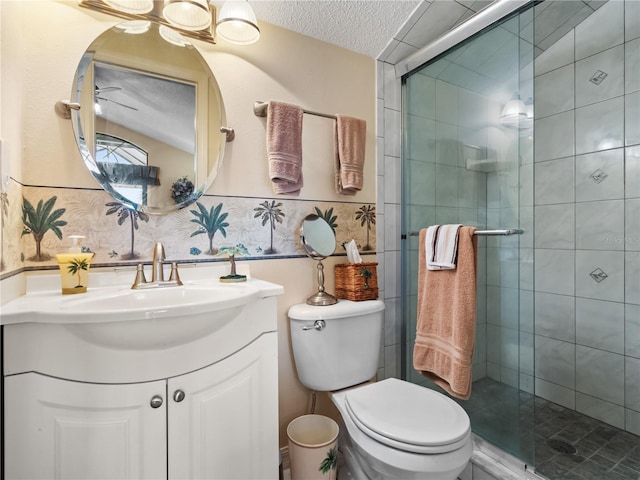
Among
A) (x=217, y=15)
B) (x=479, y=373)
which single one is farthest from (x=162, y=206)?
(x=479, y=373)

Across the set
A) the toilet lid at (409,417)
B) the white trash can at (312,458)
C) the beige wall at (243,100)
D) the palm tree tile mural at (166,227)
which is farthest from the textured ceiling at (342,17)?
the white trash can at (312,458)

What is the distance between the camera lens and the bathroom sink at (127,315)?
2.45 ft

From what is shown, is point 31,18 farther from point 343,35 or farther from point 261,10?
point 343,35

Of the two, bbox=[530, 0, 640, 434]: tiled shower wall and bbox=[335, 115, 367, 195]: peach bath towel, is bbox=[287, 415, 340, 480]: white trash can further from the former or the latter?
bbox=[530, 0, 640, 434]: tiled shower wall

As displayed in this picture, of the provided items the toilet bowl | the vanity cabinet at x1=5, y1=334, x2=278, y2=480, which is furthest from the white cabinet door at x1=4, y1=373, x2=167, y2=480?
the toilet bowl

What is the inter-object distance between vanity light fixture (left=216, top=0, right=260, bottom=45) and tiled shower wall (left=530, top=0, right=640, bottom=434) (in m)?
1.59

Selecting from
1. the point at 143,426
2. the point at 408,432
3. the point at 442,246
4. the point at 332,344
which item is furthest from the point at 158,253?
the point at 442,246

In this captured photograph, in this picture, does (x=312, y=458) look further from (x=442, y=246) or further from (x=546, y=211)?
(x=546, y=211)

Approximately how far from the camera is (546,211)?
1.92 meters

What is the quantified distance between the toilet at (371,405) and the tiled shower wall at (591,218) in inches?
44.5

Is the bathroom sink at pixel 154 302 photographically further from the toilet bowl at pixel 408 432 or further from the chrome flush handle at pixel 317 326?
the toilet bowl at pixel 408 432

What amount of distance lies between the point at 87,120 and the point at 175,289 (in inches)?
25.4

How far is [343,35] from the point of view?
1571 millimetres

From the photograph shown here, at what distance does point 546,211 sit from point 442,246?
940 millimetres
